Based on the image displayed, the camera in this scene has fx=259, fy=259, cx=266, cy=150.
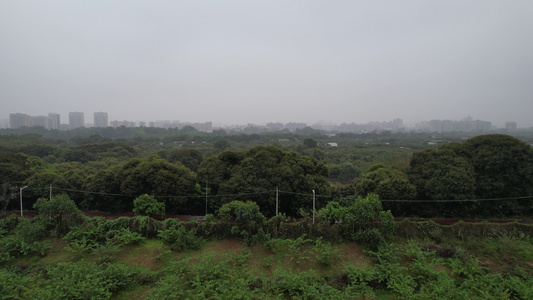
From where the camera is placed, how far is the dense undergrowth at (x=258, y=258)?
5.57 m

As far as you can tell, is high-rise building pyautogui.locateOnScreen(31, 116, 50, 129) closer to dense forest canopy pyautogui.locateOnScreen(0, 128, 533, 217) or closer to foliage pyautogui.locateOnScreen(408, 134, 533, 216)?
dense forest canopy pyautogui.locateOnScreen(0, 128, 533, 217)

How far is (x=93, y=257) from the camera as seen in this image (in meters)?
7.16

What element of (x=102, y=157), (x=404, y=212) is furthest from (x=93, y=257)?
(x=102, y=157)

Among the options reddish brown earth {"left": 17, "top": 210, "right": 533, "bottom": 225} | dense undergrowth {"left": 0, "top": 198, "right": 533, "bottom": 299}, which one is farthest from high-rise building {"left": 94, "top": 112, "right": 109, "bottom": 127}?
dense undergrowth {"left": 0, "top": 198, "right": 533, "bottom": 299}

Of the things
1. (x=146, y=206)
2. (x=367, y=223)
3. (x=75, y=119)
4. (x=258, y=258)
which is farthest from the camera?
(x=75, y=119)

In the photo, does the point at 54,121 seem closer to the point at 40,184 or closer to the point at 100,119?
the point at 100,119

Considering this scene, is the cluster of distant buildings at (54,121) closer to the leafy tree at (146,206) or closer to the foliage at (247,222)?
the leafy tree at (146,206)

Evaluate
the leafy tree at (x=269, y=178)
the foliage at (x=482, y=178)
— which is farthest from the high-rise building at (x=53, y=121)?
the foliage at (x=482, y=178)

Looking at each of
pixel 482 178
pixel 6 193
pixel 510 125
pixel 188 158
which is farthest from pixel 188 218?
pixel 510 125

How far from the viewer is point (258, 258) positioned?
7.11 m

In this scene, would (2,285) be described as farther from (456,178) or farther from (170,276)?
(456,178)

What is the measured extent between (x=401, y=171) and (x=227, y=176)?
808cm

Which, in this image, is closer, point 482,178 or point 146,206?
point 146,206

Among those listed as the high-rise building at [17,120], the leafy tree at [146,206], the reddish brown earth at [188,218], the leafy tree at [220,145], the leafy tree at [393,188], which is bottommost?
the reddish brown earth at [188,218]
